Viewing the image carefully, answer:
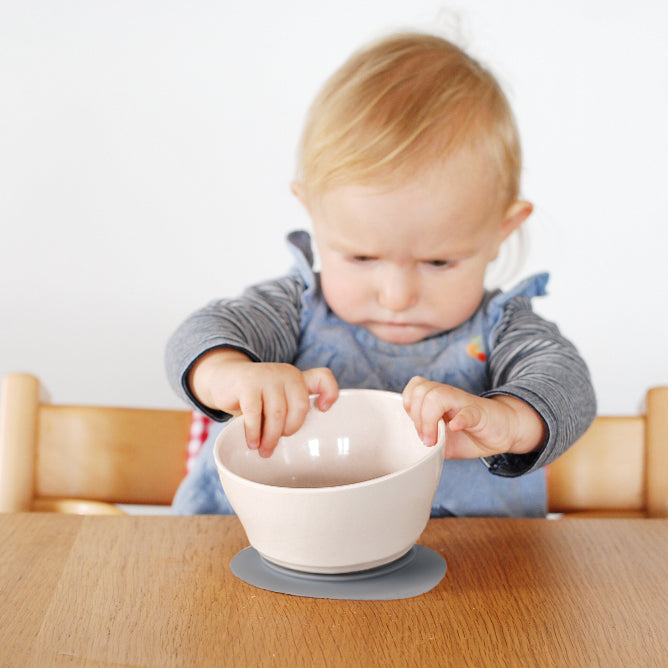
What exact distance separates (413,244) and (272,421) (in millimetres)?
278

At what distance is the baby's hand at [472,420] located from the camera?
573 millimetres

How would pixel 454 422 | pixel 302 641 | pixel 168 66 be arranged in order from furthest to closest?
pixel 168 66
pixel 454 422
pixel 302 641

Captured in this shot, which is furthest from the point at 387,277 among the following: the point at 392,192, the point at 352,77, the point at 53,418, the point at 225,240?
the point at 225,240

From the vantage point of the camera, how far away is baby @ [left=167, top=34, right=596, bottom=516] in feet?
2.36

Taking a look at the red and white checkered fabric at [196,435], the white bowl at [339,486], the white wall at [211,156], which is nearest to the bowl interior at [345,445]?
the white bowl at [339,486]

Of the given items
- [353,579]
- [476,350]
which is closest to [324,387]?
[353,579]

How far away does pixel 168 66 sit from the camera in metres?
1.67

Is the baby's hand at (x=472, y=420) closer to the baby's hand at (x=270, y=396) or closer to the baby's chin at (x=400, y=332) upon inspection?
the baby's hand at (x=270, y=396)

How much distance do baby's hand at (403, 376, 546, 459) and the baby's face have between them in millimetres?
179

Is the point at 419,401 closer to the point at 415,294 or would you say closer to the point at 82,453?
the point at 415,294

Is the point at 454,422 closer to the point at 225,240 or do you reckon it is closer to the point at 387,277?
the point at 387,277

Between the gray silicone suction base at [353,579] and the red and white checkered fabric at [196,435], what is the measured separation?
36cm

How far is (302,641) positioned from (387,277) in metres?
0.43

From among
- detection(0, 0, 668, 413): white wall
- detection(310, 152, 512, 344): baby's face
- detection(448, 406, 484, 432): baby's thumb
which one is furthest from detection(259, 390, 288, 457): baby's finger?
detection(0, 0, 668, 413): white wall
